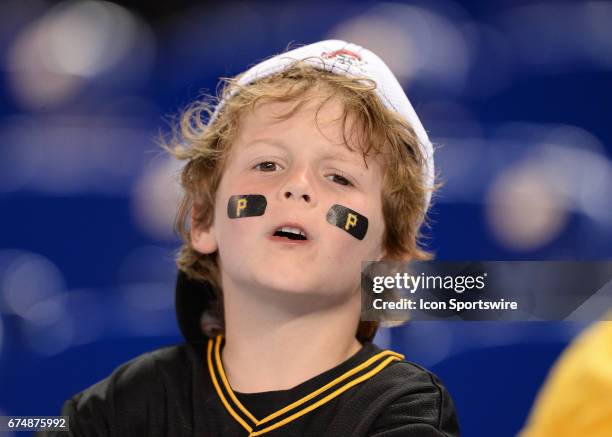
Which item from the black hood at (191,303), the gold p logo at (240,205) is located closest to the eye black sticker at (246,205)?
the gold p logo at (240,205)

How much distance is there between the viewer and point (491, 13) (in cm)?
112

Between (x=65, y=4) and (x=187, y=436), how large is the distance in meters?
0.58

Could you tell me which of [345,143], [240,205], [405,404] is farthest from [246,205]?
[405,404]

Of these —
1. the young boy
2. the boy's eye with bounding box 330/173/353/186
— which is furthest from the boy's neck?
the boy's eye with bounding box 330/173/353/186

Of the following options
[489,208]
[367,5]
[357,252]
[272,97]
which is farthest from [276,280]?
[367,5]

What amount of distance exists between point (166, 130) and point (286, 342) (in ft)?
1.20

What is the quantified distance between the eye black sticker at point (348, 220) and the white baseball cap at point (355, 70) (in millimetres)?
110

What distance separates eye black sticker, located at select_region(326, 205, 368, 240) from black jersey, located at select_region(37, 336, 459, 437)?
120 millimetres

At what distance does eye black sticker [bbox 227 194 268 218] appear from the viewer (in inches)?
33.3

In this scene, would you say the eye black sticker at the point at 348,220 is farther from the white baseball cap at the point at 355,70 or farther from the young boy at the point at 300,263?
the white baseball cap at the point at 355,70

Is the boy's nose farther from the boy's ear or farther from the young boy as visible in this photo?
the boy's ear

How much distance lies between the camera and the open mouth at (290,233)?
83 centimetres

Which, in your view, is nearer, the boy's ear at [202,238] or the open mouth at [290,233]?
the open mouth at [290,233]

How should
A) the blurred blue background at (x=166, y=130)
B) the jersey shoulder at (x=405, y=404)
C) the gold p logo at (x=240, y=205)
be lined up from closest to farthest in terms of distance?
the jersey shoulder at (x=405, y=404)
the gold p logo at (x=240, y=205)
the blurred blue background at (x=166, y=130)
